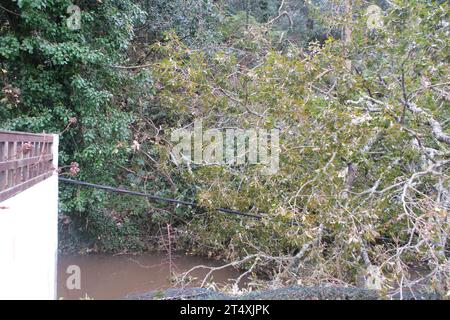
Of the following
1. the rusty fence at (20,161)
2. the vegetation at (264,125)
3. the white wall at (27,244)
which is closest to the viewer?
the white wall at (27,244)

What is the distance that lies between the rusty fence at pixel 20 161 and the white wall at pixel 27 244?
6 centimetres

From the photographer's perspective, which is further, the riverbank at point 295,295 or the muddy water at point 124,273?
the muddy water at point 124,273

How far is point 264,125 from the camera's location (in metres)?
4.36

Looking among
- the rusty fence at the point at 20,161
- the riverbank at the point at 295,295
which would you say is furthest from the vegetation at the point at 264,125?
the rusty fence at the point at 20,161

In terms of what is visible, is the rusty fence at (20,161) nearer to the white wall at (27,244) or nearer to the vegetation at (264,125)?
the white wall at (27,244)

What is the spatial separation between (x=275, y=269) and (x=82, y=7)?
13.2ft

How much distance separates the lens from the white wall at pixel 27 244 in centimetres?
182

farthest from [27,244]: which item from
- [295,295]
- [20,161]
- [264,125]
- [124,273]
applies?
→ [124,273]

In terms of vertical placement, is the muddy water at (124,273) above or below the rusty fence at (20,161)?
below

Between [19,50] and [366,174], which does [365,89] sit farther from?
[19,50]

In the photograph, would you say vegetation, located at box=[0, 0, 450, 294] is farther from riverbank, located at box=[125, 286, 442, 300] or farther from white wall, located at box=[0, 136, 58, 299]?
white wall, located at box=[0, 136, 58, 299]

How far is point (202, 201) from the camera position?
505cm

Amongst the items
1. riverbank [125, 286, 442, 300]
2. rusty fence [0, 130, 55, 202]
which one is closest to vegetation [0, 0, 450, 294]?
riverbank [125, 286, 442, 300]

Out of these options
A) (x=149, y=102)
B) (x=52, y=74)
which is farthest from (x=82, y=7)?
(x=149, y=102)
